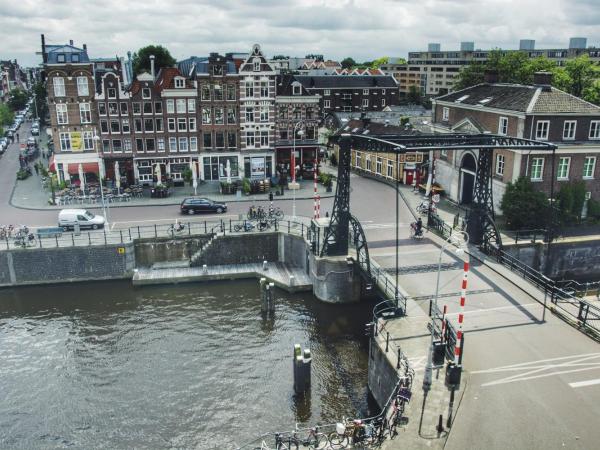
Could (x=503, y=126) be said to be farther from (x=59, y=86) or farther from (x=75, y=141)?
(x=59, y=86)

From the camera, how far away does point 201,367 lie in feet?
90.3

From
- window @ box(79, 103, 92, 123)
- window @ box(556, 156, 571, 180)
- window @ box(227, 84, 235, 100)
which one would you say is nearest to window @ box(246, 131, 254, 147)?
window @ box(227, 84, 235, 100)

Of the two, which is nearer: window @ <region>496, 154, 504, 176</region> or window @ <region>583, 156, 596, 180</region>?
window @ <region>583, 156, 596, 180</region>

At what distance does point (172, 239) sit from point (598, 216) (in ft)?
110

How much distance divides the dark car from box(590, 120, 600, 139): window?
1196 inches

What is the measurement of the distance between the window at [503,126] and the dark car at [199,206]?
2382cm

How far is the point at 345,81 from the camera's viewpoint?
98.6 m

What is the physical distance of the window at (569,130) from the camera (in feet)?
140

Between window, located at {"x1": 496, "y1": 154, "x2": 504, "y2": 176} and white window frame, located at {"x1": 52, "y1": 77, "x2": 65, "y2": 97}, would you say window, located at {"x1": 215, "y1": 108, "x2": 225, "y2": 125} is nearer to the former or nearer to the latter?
white window frame, located at {"x1": 52, "y1": 77, "x2": 65, "y2": 97}

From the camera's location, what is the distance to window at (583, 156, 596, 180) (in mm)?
43781

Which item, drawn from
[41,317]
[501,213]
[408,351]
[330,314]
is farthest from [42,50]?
[408,351]

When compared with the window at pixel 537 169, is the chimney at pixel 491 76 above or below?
above

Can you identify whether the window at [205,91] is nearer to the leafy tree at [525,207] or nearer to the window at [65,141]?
the window at [65,141]

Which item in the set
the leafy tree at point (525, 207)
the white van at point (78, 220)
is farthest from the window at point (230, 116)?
the leafy tree at point (525, 207)
